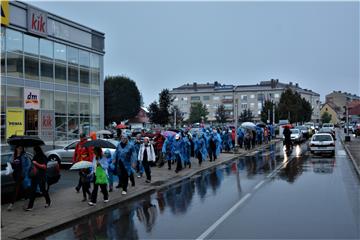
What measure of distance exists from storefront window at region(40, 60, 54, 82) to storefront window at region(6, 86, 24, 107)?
104 inches

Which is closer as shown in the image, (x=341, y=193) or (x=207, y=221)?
(x=207, y=221)

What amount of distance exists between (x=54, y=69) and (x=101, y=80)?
6.60 m

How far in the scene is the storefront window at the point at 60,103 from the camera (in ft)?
103

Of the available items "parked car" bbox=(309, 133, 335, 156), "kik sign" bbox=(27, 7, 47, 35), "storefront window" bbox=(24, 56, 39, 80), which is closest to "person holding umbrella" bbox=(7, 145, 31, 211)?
"parked car" bbox=(309, 133, 335, 156)

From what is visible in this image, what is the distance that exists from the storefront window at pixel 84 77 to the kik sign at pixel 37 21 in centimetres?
580

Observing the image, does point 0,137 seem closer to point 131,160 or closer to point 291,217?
point 131,160

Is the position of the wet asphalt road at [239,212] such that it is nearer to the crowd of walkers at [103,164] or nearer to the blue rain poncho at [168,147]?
the crowd of walkers at [103,164]

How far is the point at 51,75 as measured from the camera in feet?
101

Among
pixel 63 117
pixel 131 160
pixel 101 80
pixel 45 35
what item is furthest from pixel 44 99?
pixel 131 160

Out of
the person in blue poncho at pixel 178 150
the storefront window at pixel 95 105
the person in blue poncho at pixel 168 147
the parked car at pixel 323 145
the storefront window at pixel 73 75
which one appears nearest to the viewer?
the person in blue poncho at pixel 178 150

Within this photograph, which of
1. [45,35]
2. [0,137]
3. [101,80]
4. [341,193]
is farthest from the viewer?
[101,80]

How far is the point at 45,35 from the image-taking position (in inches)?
1166

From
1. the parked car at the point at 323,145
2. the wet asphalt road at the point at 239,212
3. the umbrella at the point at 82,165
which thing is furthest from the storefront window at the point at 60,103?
the umbrella at the point at 82,165

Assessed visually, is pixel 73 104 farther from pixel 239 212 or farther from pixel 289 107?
pixel 289 107
